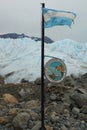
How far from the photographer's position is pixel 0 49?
30297 millimetres

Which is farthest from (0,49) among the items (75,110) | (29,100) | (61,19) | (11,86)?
(61,19)

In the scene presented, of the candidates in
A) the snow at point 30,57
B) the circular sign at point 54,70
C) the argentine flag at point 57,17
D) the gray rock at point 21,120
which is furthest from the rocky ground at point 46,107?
the snow at point 30,57

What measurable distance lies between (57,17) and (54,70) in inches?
53.3

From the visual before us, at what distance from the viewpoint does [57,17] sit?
11883 millimetres

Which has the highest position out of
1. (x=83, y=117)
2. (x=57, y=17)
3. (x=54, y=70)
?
(x=57, y=17)

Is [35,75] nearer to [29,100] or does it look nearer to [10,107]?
[29,100]

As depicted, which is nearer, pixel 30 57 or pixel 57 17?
pixel 57 17

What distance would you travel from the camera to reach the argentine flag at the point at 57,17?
1173 cm

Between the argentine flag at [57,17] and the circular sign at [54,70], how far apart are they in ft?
3.18

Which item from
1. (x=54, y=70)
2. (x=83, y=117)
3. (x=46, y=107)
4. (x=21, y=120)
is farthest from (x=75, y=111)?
(x=54, y=70)

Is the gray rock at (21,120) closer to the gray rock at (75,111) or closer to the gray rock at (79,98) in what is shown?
the gray rock at (75,111)

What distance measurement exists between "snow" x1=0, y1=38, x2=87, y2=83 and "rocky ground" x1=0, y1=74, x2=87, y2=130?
243 inches

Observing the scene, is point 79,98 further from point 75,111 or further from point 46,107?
point 46,107

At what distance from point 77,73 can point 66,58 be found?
96.0 inches
